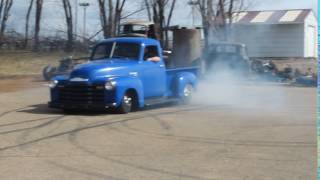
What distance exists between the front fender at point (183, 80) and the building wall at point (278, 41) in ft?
96.8

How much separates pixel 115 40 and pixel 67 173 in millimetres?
8256

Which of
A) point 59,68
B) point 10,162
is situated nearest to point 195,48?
point 59,68

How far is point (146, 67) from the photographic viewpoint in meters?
15.4

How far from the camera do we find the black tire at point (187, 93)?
56.3 feet

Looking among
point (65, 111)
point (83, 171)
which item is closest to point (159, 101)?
point (65, 111)

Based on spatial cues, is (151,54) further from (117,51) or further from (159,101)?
(159,101)

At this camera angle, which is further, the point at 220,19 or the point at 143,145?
the point at 220,19

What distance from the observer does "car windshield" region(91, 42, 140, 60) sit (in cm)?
1557

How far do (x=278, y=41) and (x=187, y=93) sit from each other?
103 feet

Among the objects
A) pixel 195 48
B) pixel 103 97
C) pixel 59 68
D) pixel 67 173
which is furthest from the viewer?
pixel 59 68

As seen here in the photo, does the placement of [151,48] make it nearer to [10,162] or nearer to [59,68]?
[10,162]

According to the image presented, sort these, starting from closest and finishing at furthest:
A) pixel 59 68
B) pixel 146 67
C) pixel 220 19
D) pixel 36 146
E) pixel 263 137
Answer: pixel 36 146, pixel 263 137, pixel 146 67, pixel 59 68, pixel 220 19

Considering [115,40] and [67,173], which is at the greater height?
[115,40]

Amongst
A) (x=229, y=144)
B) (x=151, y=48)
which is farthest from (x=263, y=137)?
(x=151, y=48)
